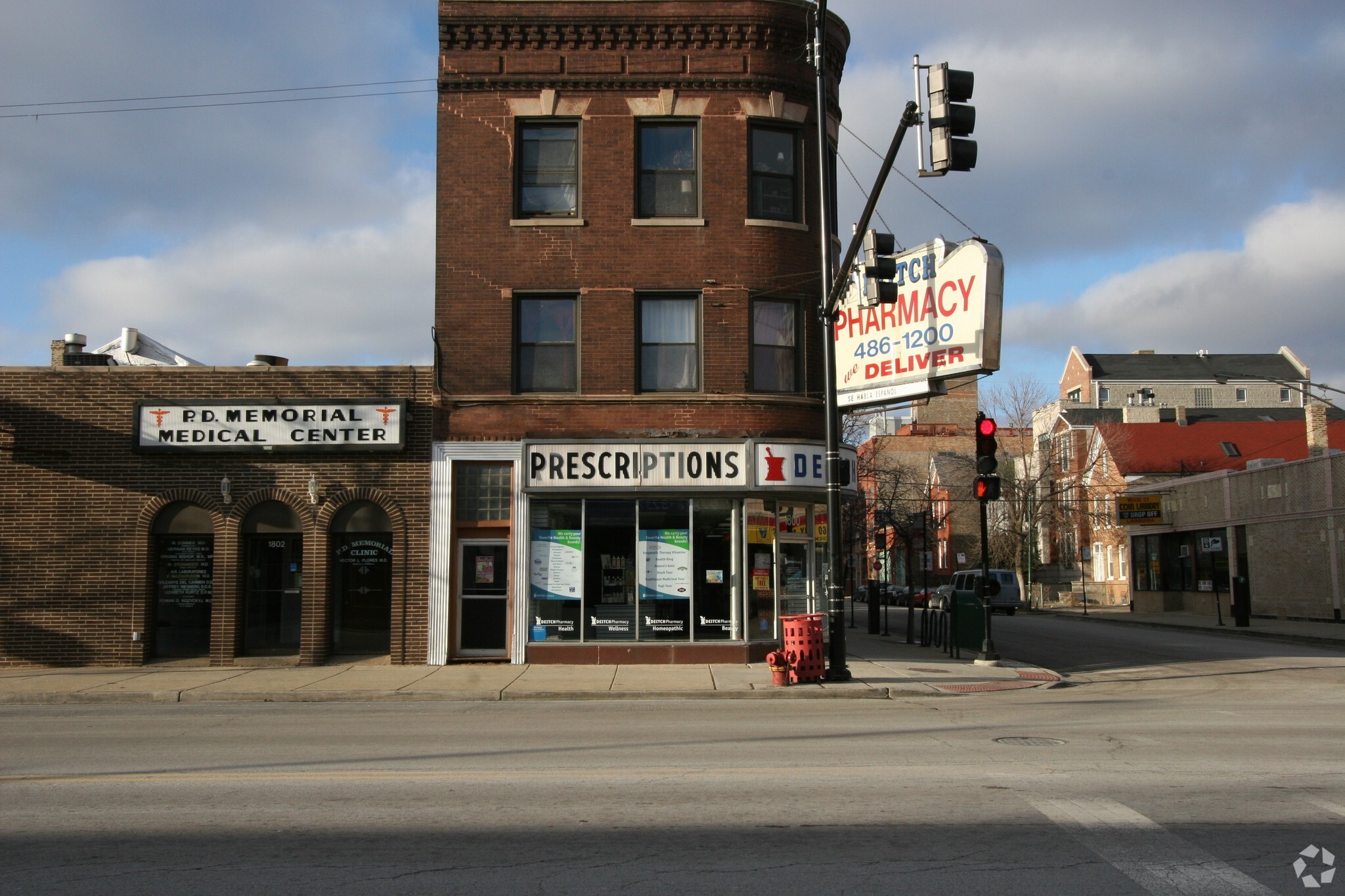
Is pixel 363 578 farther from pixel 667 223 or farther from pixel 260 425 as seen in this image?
pixel 667 223

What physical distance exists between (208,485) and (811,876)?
17029 millimetres

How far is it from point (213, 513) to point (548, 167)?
906cm

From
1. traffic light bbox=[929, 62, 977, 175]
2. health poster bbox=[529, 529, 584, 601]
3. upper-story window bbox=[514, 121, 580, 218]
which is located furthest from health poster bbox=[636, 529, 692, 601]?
traffic light bbox=[929, 62, 977, 175]

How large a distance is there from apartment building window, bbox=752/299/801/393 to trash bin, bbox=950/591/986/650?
5455 millimetres

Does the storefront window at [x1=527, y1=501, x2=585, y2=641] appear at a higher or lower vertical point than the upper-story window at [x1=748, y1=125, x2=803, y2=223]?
lower

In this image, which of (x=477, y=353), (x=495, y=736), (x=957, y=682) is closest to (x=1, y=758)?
(x=495, y=736)

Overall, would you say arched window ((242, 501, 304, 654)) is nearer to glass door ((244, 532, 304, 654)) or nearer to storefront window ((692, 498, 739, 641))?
glass door ((244, 532, 304, 654))

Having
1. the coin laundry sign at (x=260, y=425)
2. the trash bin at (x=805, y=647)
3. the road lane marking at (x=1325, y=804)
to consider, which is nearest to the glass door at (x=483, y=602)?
the coin laundry sign at (x=260, y=425)

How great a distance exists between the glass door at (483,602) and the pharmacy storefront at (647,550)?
206 mm

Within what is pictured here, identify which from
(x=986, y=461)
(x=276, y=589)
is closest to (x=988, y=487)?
(x=986, y=461)

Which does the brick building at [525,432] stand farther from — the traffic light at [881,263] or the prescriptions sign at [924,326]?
the traffic light at [881,263]

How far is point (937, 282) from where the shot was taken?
19.0 meters

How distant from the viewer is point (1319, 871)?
20.1 ft

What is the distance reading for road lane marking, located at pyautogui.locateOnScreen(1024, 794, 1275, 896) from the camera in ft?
19.2
